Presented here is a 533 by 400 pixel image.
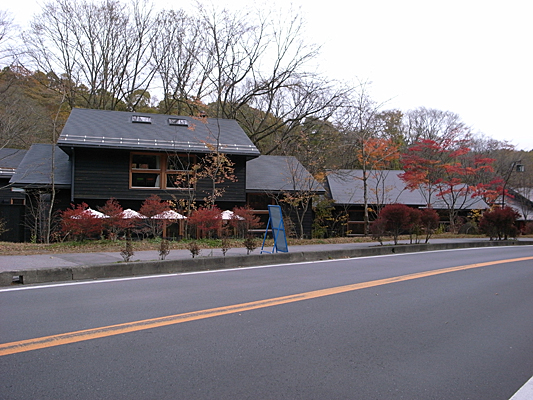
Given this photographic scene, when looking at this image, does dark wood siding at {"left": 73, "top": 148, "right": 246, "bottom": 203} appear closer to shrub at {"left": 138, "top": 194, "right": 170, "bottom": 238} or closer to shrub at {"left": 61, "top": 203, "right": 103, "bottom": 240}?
shrub at {"left": 138, "top": 194, "right": 170, "bottom": 238}

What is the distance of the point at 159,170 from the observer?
79.6 feet

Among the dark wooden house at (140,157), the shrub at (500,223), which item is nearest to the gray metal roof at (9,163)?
the dark wooden house at (140,157)

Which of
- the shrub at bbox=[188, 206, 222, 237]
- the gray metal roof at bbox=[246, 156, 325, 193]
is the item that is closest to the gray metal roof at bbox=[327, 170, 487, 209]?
the gray metal roof at bbox=[246, 156, 325, 193]

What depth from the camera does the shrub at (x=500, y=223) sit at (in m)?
25.4

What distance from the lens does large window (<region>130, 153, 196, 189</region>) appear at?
Result: 950 inches

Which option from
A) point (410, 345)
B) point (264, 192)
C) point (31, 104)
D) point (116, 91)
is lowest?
point (410, 345)

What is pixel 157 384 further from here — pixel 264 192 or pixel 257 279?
pixel 264 192

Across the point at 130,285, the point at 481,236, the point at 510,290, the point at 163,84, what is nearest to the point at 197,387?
the point at 130,285

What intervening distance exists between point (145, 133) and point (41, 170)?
556cm

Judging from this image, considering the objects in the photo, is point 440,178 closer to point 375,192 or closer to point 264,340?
point 375,192

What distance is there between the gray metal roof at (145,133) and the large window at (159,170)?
0.83 meters

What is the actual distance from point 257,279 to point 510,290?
5.04 meters

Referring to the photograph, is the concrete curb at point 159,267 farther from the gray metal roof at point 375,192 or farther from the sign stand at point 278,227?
the gray metal roof at point 375,192

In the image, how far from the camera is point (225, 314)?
646 centimetres
